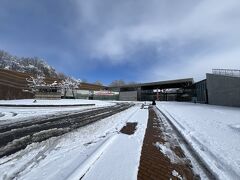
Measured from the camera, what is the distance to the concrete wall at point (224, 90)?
29.1 meters

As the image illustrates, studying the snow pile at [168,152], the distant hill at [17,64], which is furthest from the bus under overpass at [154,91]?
the snow pile at [168,152]

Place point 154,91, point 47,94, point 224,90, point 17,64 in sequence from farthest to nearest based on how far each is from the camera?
1. point 17,64
2. point 154,91
3. point 47,94
4. point 224,90

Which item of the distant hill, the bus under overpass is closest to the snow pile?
the bus under overpass

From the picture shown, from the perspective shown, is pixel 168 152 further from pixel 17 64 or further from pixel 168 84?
pixel 17 64

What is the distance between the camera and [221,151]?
238 inches

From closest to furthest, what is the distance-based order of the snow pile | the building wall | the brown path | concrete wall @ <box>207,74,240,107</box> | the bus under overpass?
the brown path
the snow pile
concrete wall @ <box>207,74,240,107</box>
the building wall
the bus under overpass

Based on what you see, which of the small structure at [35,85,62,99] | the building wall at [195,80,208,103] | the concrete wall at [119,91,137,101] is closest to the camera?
the building wall at [195,80,208,103]

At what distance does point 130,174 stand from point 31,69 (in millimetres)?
122077

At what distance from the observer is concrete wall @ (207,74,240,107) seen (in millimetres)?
29125

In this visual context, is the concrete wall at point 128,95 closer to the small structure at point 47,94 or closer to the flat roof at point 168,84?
A: the flat roof at point 168,84

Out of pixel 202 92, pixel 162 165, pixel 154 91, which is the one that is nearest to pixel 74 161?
pixel 162 165

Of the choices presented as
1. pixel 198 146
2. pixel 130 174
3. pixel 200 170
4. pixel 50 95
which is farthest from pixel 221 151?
pixel 50 95

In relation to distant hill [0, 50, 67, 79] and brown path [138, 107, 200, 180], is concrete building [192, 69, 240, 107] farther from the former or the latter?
distant hill [0, 50, 67, 79]

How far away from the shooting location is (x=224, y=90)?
107ft
